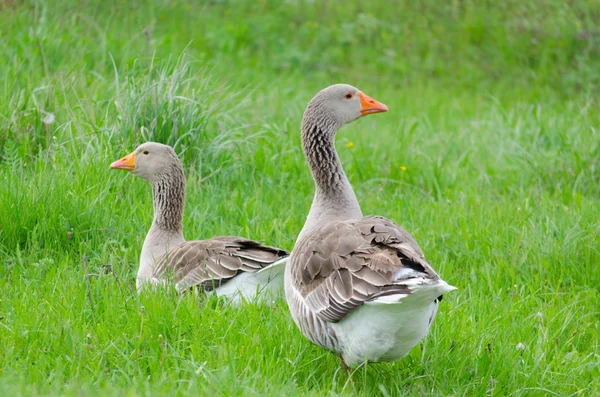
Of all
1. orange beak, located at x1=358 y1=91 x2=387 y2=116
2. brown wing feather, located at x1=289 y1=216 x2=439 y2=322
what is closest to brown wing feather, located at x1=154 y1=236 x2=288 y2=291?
brown wing feather, located at x1=289 y1=216 x2=439 y2=322

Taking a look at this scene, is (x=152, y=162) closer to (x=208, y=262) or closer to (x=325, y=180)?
(x=208, y=262)

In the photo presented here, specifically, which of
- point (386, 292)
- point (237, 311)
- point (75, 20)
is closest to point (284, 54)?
point (75, 20)

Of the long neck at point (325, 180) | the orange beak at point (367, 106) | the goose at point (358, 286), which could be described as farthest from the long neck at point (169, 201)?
the orange beak at point (367, 106)

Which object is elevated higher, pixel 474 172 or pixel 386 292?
pixel 386 292

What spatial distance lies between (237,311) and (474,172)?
4263 millimetres

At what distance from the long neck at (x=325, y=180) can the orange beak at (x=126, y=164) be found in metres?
1.48

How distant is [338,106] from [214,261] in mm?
1315

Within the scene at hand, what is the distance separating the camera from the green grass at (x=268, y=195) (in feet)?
14.4

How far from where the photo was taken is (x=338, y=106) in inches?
213

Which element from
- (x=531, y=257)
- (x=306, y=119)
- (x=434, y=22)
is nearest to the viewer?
(x=306, y=119)

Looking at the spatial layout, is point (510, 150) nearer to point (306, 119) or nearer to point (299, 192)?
point (299, 192)

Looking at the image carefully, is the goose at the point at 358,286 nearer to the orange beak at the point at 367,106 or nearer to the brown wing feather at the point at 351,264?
the brown wing feather at the point at 351,264

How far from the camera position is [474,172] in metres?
8.38

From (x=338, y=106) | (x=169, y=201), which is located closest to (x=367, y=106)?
(x=338, y=106)
